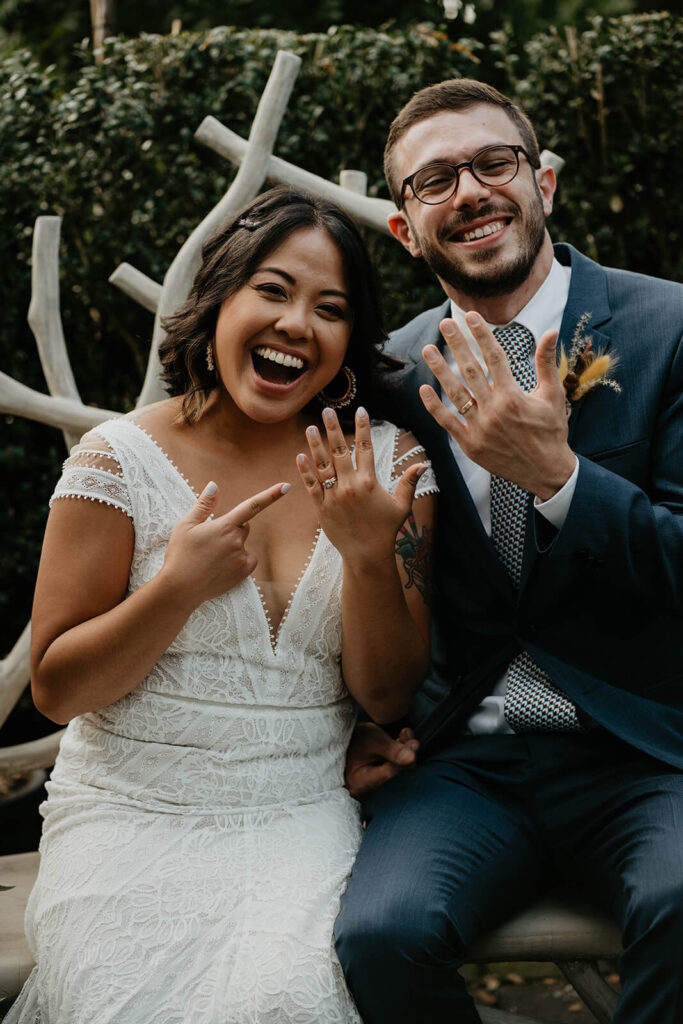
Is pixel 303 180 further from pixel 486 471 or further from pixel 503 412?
pixel 503 412

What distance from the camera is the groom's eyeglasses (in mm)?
2314

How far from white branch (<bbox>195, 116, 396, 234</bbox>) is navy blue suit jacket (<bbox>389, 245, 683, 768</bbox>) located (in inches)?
28.8

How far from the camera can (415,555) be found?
7.22ft

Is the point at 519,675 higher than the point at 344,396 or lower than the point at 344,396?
lower

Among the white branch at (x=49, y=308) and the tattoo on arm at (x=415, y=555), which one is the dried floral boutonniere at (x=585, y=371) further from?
the white branch at (x=49, y=308)

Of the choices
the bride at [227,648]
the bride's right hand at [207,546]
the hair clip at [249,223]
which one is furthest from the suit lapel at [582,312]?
the hair clip at [249,223]

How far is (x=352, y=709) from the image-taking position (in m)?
2.33

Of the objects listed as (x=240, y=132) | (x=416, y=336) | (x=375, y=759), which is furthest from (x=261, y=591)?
(x=240, y=132)

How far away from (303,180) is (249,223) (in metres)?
0.70

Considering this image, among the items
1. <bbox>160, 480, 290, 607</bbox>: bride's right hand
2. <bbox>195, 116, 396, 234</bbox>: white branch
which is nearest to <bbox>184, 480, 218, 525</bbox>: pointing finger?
<bbox>160, 480, 290, 607</bbox>: bride's right hand

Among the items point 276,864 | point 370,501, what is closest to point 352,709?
point 276,864

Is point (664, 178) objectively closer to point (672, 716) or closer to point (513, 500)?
point (513, 500)

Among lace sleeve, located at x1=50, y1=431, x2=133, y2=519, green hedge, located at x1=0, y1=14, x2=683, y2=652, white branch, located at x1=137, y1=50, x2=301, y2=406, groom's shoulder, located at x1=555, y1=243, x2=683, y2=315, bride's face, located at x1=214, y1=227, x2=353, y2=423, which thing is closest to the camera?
lace sleeve, located at x1=50, y1=431, x2=133, y2=519

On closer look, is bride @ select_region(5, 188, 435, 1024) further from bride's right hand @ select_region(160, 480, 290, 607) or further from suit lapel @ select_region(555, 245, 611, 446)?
suit lapel @ select_region(555, 245, 611, 446)
